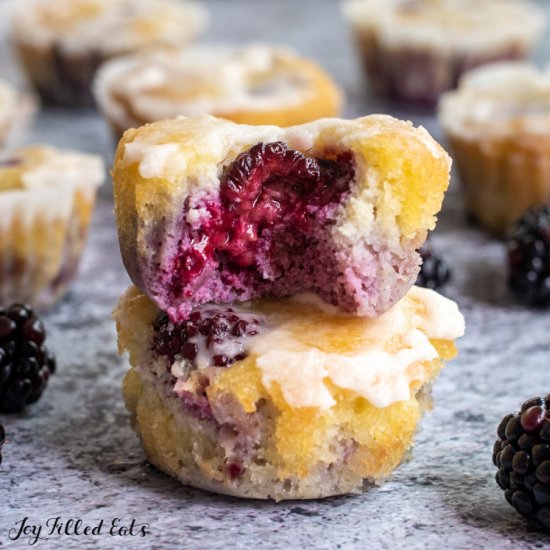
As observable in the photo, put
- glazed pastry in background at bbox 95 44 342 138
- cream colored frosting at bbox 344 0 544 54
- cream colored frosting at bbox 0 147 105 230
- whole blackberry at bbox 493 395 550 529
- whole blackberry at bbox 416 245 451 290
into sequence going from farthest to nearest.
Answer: cream colored frosting at bbox 344 0 544 54 < glazed pastry in background at bbox 95 44 342 138 < whole blackberry at bbox 416 245 451 290 < cream colored frosting at bbox 0 147 105 230 < whole blackberry at bbox 493 395 550 529

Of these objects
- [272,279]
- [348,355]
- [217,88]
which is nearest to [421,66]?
[217,88]

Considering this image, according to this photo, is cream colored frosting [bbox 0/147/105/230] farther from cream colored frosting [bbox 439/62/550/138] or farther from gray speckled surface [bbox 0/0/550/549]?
cream colored frosting [bbox 439/62/550/138]

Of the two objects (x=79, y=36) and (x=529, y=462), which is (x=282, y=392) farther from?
(x=79, y=36)

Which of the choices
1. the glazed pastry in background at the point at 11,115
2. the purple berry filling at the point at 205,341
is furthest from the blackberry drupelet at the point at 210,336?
the glazed pastry in background at the point at 11,115

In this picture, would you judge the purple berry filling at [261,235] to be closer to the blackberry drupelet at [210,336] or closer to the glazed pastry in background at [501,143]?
the blackberry drupelet at [210,336]

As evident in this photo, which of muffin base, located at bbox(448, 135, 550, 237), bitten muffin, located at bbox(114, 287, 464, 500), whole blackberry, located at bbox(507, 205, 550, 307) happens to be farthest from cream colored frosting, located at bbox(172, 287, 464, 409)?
muffin base, located at bbox(448, 135, 550, 237)

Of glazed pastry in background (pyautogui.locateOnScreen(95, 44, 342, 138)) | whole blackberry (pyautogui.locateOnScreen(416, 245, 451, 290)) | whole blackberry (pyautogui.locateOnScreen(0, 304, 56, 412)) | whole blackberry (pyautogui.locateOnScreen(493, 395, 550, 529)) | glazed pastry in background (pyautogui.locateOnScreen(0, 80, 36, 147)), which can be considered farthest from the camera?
glazed pastry in background (pyautogui.locateOnScreen(0, 80, 36, 147))

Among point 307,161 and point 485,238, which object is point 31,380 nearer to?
point 307,161
